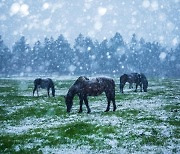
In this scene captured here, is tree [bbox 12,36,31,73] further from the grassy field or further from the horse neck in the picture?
the grassy field

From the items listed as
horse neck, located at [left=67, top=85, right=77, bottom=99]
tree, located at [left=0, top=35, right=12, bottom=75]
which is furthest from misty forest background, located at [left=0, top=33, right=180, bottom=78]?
horse neck, located at [left=67, top=85, right=77, bottom=99]

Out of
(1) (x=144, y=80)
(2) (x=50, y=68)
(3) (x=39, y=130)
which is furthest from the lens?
(2) (x=50, y=68)

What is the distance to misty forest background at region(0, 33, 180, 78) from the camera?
6467 inches

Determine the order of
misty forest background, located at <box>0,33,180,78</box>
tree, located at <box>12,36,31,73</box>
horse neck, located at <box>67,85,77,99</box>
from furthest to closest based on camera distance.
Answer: tree, located at <box>12,36,31,73</box>, misty forest background, located at <box>0,33,180,78</box>, horse neck, located at <box>67,85,77,99</box>

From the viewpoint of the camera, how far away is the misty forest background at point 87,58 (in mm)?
164250

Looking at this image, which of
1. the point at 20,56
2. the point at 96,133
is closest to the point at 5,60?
the point at 20,56

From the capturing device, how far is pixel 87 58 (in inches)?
6708

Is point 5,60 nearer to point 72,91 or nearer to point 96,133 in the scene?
point 72,91

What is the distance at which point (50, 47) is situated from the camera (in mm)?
170500

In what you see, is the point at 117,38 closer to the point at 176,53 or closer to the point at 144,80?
the point at 176,53

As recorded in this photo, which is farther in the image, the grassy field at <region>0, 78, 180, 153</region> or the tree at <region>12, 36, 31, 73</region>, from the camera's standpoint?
the tree at <region>12, 36, 31, 73</region>

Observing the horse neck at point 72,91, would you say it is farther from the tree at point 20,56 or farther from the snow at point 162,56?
the snow at point 162,56

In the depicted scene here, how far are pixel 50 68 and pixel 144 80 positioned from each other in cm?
11869

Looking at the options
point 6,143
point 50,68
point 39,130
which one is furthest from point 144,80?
→ point 50,68
